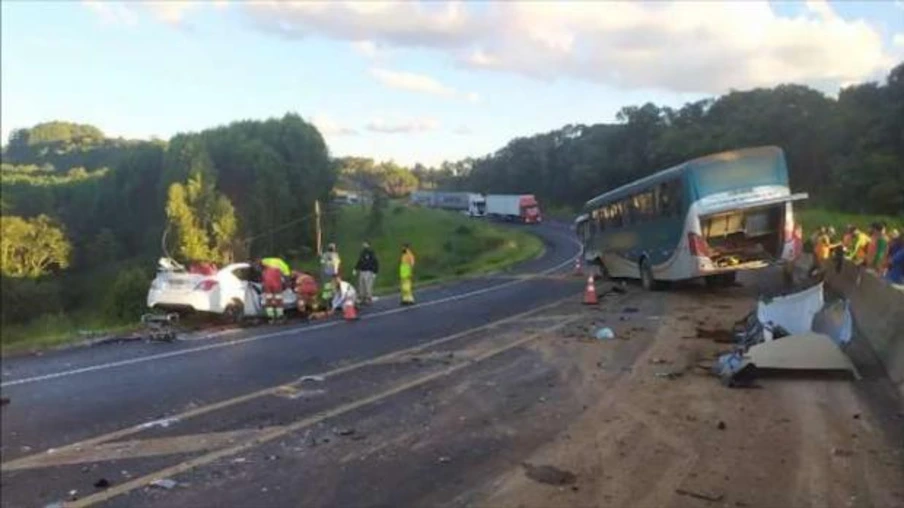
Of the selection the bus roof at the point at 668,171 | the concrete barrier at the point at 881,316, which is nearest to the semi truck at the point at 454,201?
the bus roof at the point at 668,171

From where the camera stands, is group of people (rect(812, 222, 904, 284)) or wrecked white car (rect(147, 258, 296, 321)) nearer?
wrecked white car (rect(147, 258, 296, 321))

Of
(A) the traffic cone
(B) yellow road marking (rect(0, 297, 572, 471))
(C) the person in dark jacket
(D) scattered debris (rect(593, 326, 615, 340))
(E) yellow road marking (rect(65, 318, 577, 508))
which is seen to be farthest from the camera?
(A) the traffic cone

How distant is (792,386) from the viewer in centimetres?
985

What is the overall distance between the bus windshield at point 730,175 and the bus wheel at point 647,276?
438 cm

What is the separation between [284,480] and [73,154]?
2.78 metres

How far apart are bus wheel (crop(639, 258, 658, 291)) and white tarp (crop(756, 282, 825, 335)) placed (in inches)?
371

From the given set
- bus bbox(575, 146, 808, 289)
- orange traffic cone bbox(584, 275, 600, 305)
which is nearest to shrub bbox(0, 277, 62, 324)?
bus bbox(575, 146, 808, 289)

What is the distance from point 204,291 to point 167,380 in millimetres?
3359

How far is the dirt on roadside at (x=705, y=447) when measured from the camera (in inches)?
245

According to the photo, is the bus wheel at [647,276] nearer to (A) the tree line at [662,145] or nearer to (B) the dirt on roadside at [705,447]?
(B) the dirt on roadside at [705,447]

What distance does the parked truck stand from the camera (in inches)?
327

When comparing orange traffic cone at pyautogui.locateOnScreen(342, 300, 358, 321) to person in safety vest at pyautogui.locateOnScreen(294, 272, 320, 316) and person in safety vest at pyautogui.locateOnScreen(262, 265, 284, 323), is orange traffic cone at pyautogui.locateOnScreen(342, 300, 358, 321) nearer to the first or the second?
person in safety vest at pyautogui.locateOnScreen(294, 272, 320, 316)

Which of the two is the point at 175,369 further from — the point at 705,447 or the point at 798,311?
the point at 798,311

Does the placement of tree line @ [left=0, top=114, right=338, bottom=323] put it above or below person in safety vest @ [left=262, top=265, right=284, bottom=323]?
above
